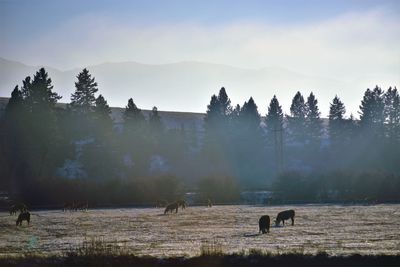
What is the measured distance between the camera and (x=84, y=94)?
344 ft

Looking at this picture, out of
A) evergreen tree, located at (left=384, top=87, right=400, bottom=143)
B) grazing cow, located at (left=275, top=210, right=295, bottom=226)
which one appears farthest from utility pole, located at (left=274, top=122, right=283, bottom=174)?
grazing cow, located at (left=275, top=210, right=295, bottom=226)

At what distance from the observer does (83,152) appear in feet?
331

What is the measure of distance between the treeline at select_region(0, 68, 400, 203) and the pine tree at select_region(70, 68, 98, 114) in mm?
180

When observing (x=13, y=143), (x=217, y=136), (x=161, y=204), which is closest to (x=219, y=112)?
(x=217, y=136)

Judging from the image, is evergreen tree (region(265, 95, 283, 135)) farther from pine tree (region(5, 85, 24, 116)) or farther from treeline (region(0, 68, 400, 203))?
pine tree (region(5, 85, 24, 116))

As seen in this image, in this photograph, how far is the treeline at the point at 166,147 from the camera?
86.0 metres

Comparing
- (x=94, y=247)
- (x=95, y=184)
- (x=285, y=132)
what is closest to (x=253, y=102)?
(x=285, y=132)

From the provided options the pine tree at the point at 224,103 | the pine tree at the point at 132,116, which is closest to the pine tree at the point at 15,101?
the pine tree at the point at 132,116

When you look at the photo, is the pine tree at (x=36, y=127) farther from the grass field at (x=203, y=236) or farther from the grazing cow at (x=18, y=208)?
the grass field at (x=203, y=236)

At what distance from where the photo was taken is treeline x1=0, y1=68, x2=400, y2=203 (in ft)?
282

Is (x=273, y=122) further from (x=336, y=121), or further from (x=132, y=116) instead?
(x=132, y=116)

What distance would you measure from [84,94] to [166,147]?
18469 mm

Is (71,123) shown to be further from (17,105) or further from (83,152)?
(17,105)

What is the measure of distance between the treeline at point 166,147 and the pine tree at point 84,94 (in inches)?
7.1
